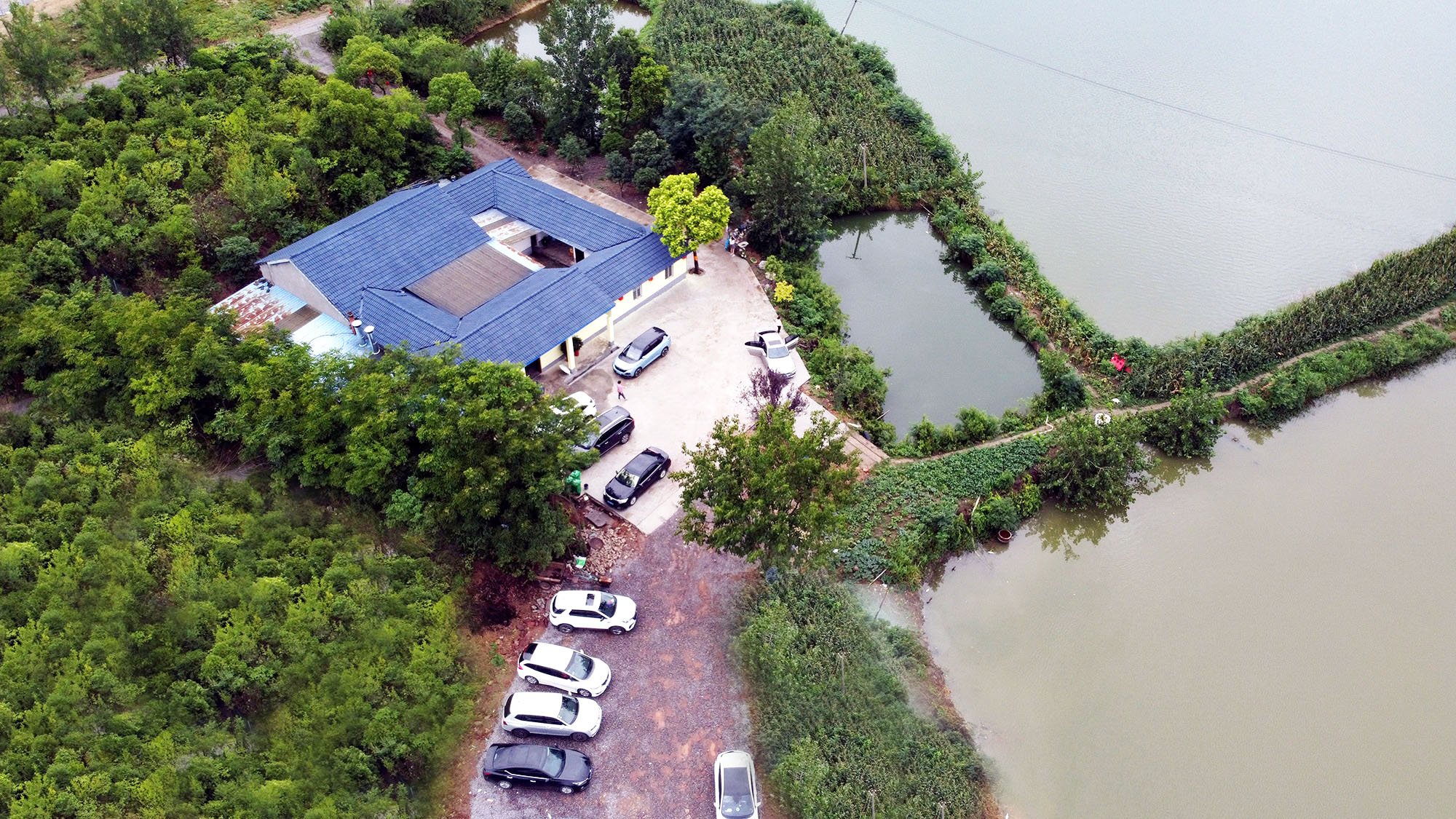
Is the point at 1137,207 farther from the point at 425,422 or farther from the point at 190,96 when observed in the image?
the point at 190,96

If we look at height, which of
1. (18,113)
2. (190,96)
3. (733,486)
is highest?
(733,486)

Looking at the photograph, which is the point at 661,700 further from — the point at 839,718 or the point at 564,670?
the point at 839,718

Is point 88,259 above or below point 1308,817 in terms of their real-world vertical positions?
below

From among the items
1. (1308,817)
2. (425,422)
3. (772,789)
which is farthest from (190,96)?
(1308,817)

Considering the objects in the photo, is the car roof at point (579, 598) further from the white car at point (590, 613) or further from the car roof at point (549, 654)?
the car roof at point (549, 654)

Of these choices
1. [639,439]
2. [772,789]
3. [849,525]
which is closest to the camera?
[772,789]

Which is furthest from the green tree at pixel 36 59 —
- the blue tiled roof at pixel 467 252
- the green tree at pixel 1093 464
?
the green tree at pixel 1093 464

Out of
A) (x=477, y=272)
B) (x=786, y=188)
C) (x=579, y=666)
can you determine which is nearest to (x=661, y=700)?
(x=579, y=666)

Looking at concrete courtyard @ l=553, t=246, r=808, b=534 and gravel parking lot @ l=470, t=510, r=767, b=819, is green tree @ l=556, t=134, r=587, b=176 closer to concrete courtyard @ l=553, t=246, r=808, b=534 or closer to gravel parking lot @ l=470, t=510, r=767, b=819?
concrete courtyard @ l=553, t=246, r=808, b=534
